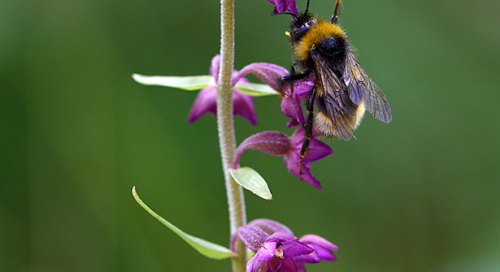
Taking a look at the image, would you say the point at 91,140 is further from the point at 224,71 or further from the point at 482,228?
the point at 482,228

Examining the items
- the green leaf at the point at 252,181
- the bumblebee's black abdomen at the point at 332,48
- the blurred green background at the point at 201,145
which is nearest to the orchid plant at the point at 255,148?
the green leaf at the point at 252,181

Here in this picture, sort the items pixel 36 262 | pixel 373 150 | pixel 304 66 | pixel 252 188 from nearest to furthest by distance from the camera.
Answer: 1. pixel 252 188
2. pixel 304 66
3. pixel 36 262
4. pixel 373 150

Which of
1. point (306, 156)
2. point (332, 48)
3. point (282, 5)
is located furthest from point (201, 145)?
point (282, 5)

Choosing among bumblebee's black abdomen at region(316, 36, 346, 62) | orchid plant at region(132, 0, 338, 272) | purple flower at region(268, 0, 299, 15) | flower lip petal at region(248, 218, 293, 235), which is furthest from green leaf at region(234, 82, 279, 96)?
flower lip petal at region(248, 218, 293, 235)

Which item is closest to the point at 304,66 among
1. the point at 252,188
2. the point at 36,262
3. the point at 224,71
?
the point at 224,71

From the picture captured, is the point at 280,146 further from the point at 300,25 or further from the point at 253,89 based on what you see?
the point at 300,25

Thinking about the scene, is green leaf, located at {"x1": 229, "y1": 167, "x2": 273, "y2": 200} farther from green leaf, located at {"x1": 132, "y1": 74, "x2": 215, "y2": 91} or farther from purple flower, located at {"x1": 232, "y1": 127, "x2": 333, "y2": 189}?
green leaf, located at {"x1": 132, "y1": 74, "x2": 215, "y2": 91}
